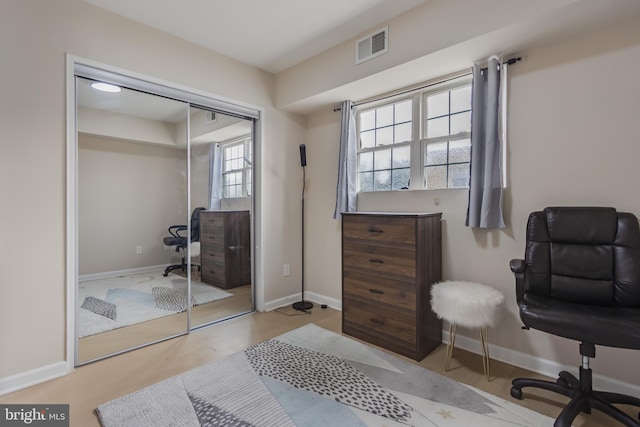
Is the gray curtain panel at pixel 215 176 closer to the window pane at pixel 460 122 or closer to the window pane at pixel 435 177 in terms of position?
the window pane at pixel 435 177

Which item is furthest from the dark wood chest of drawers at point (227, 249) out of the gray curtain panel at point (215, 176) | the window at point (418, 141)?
the window at point (418, 141)

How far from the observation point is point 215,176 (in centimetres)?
317

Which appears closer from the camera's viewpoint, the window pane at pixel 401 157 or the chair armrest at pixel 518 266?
the chair armrest at pixel 518 266

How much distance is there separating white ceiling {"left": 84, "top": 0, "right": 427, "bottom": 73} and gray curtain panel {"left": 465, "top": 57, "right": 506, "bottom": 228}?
0.77 meters

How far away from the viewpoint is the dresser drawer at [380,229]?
2.34 meters

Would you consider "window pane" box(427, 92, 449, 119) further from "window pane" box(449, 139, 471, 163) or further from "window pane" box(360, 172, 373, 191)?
"window pane" box(360, 172, 373, 191)

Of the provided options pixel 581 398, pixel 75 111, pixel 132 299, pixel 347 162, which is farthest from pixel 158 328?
pixel 581 398

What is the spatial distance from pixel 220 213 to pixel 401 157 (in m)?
2.02

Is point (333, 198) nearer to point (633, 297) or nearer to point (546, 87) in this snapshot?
point (546, 87)

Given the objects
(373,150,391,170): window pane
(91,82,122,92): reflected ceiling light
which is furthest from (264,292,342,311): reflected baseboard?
(91,82,122,92): reflected ceiling light

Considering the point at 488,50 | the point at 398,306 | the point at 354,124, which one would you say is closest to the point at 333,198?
the point at 354,124

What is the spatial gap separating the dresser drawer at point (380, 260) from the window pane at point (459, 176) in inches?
29.9

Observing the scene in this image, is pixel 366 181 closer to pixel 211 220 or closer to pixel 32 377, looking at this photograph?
pixel 211 220

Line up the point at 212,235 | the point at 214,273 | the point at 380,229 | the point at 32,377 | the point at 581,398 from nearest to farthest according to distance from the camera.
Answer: the point at 581,398 → the point at 32,377 → the point at 380,229 → the point at 212,235 → the point at 214,273
